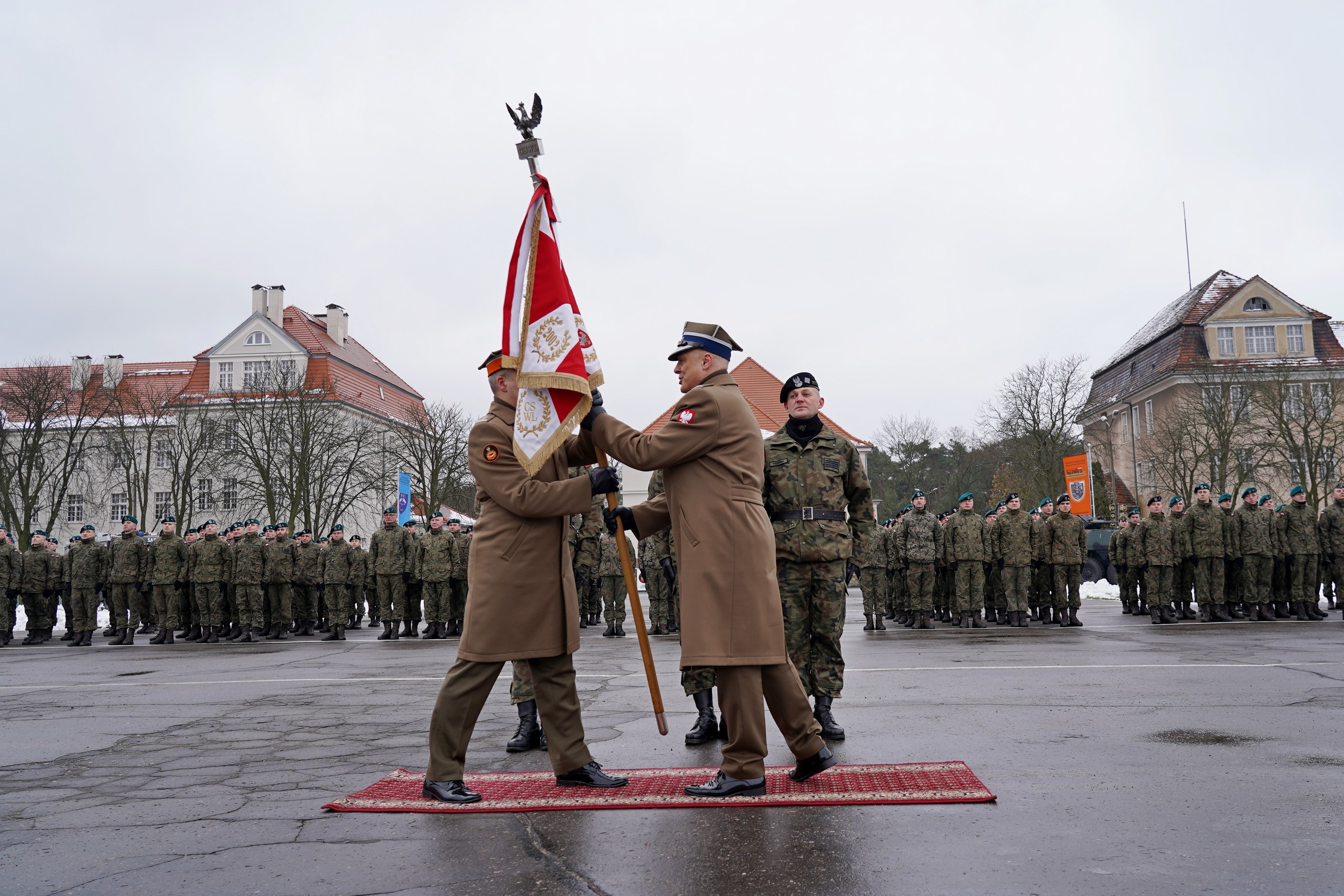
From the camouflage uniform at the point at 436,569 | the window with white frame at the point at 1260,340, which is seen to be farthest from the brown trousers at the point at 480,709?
the window with white frame at the point at 1260,340

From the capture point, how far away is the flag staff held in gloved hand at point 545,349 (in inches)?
196

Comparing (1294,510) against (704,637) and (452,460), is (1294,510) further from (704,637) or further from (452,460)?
(452,460)

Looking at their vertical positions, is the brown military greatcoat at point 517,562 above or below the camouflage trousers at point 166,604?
above

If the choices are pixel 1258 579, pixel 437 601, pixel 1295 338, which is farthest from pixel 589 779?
pixel 1295 338

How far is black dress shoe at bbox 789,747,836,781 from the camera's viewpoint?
4.80 metres

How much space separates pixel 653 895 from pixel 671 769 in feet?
6.57

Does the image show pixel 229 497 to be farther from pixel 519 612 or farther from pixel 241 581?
pixel 519 612

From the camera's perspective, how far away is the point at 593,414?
5.14 m

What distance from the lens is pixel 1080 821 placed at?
13.2 feet

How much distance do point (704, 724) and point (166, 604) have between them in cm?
1405

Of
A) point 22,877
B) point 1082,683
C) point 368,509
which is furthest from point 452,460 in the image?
point 22,877

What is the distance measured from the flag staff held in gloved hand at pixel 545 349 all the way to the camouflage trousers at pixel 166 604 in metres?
14.3

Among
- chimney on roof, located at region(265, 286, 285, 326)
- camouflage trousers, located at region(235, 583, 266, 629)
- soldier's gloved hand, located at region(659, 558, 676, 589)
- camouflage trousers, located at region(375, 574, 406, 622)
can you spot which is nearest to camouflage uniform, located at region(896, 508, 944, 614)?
camouflage trousers, located at region(375, 574, 406, 622)

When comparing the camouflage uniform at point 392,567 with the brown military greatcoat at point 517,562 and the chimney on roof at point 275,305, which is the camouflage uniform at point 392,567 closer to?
the brown military greatcoat at point 517,562
